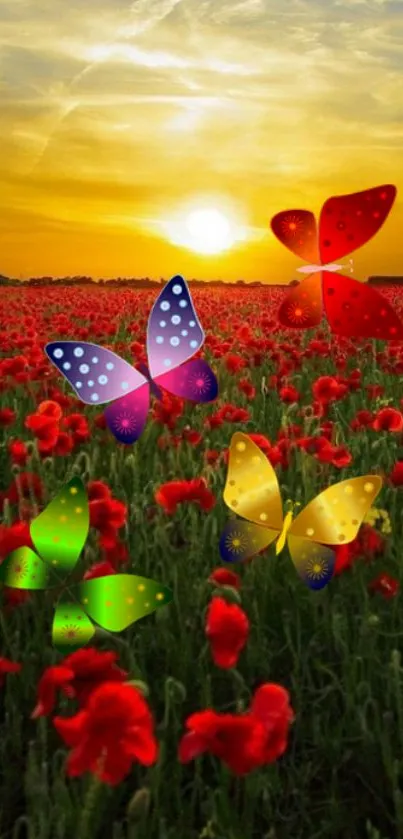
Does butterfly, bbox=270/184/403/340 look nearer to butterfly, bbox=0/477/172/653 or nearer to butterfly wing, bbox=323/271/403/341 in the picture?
butterfly wing, bbox=323/271/403/341

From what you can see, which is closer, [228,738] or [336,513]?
[228,738]

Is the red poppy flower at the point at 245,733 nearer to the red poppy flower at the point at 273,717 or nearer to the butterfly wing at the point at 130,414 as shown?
the red poppy flower at the point at 273,717

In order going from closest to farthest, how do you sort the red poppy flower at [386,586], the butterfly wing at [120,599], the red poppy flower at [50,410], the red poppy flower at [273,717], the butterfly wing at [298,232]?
1. the red poppy flower at [273,717]
2. the butterfly wing at [120,599]
3. the butterfly wing at [298,232]
4. the red poppy flower at [386,586]
5. the red poppy flower at [50,410]

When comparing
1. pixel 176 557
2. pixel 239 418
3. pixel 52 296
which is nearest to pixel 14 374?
pixel 239 418

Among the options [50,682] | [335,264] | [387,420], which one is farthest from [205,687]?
[387,420]

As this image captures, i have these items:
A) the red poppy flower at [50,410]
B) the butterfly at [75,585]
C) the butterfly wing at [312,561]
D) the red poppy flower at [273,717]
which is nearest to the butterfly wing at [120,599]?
the butterfly at [75,585]

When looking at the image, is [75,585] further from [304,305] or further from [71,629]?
[304,305]

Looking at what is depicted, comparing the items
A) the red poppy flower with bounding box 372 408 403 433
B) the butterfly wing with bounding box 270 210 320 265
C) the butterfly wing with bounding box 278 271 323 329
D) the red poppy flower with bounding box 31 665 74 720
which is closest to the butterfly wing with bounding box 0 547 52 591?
the red poppy flower with bounding box 31 665 74 720
